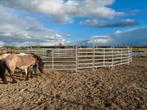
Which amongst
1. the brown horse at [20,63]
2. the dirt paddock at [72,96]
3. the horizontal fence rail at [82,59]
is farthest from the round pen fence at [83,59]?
the dirt paddock at [72,96]

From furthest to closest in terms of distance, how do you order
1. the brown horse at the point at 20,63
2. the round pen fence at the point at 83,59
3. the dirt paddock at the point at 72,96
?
the round pen fence at the point at 83,59
the brown horse at the point at 20,63
the dirt paddock at the point at 72,96

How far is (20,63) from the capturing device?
1062 centimetres

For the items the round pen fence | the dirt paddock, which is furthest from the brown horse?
the round pen fence

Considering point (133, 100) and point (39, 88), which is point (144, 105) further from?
point (39, 88)

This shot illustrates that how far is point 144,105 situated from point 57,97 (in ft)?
8.10

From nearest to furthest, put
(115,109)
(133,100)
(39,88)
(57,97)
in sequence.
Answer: (115,109) → (133,100) → (57,97) → (39,88)

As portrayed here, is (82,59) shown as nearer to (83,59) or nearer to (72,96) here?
(83,59)

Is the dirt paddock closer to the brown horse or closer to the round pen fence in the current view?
the brown horse

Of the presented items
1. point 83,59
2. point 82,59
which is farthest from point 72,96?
point 82,59

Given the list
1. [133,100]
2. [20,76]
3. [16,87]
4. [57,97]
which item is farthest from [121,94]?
[20,76]

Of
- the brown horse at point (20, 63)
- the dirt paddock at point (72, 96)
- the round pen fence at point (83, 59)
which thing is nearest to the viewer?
the dirt paddock at point (72, 96)

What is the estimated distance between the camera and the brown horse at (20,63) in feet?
32.9

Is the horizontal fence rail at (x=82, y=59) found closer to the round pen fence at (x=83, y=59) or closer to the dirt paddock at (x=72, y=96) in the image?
the round pen fence at (x=83, y=59)

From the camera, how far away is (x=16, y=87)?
29.7ft
